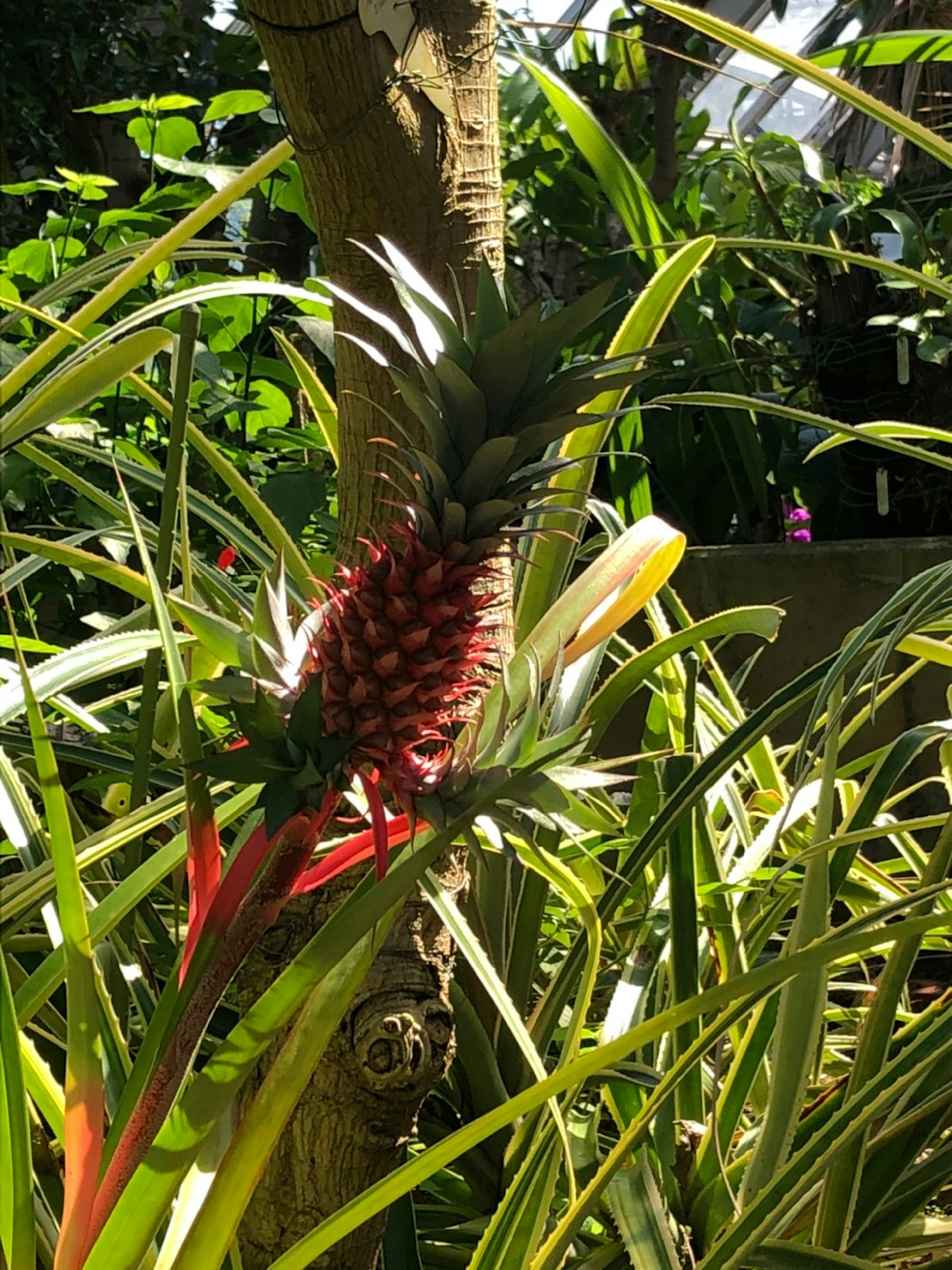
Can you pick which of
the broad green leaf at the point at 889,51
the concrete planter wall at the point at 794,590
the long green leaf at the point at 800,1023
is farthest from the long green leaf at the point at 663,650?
the concrete planter wall at the point at 794,590

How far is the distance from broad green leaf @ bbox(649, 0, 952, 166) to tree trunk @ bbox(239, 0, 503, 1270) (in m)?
0.10

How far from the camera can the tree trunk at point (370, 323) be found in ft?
1.28

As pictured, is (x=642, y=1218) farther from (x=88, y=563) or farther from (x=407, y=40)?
(x=407, y=40)

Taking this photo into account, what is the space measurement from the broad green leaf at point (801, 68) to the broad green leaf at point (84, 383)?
0.25m

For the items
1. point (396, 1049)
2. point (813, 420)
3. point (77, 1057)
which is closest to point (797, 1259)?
point (396, 1049)

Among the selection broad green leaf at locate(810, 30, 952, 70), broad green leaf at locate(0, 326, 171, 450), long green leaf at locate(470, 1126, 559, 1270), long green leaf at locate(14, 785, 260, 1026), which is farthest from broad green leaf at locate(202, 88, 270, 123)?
long green leaf at locate(470, 1126, 559, 1270)

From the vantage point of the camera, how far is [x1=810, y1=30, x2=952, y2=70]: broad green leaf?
54cm

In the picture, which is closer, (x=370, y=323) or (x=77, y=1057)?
(x=77, y=1057)

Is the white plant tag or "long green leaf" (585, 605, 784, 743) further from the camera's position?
"long green leaf" (585, 605, 784, 743)

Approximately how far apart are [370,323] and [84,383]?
11cm

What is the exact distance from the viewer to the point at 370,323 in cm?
43

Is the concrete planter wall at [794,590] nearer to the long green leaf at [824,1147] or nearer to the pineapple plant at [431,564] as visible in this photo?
the long green leaf at [824,1147]

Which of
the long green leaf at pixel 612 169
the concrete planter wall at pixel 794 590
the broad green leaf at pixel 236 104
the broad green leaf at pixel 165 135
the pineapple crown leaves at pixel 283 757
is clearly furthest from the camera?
the concrete planter wall at pixel 794 590

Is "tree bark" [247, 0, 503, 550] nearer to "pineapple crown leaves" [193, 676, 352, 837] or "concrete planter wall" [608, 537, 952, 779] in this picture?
"pineapple crown leaves" [193, 676, 352, 837]
